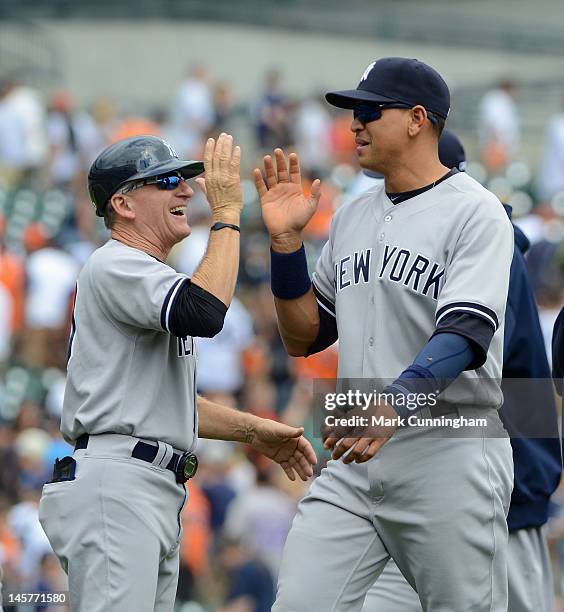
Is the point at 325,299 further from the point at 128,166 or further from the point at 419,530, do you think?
the point at 419,530

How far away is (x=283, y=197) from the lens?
17.3ft

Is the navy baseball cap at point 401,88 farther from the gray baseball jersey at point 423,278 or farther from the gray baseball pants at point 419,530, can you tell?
the gray baseball pants at point 419,530

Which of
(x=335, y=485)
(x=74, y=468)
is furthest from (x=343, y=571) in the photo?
(x=74, y=468)

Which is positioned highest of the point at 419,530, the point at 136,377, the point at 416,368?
the point at 416,368

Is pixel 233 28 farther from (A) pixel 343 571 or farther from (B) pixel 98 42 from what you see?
(A) pixel 343 571

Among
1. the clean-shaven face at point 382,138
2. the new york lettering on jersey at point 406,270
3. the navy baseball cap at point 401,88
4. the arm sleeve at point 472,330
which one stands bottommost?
the arm sleeve at point 472,330

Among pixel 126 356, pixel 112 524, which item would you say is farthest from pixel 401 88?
pixel 112 524

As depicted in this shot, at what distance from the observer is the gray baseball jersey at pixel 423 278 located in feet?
15.4

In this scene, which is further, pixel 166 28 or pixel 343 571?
pixel 166 28

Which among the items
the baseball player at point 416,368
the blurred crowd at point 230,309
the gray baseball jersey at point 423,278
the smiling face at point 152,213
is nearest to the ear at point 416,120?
the baseball player at point 416,368

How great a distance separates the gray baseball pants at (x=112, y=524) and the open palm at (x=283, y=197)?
3.15ft

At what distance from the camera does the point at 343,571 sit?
187 inches

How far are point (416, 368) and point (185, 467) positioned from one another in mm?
917

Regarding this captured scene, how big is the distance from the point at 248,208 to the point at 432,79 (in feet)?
37.5
